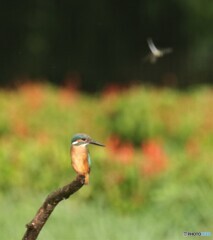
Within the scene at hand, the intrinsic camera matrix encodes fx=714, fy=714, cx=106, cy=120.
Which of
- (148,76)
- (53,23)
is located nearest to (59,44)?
(53,23)

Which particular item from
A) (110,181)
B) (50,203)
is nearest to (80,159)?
(50,203)

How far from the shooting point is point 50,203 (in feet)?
5.89

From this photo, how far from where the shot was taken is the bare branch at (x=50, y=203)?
1.70 meters

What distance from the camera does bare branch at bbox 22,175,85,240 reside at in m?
1.70

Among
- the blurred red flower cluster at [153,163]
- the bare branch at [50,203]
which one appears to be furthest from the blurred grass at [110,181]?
the bare branch at [50,203]

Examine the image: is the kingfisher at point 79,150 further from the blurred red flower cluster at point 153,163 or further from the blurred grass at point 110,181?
the blurred red flower cluster at point 153,163

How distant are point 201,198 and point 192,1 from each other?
13.1 m

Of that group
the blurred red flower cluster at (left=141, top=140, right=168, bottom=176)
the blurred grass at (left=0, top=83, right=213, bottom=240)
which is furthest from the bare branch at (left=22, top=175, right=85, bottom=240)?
the blurred red flower cluster at (left=141, top=140, right=168, bottom=176)

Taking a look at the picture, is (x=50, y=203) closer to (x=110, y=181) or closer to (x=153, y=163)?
(x=110, y=181)

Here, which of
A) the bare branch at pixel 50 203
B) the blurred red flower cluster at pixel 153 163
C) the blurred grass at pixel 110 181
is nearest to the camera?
the bare branch at pixel 50 203

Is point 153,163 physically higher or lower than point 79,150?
higher

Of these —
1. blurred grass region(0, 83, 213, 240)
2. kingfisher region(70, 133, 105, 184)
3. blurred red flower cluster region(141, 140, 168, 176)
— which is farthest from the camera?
blurred red flower cluster region(141, 140, 168, 176)

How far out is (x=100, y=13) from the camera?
67.6 feet

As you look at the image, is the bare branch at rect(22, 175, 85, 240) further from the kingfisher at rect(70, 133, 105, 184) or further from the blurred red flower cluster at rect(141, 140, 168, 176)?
the blurred red flower cluster at rect(141, 140, 168, 176)
